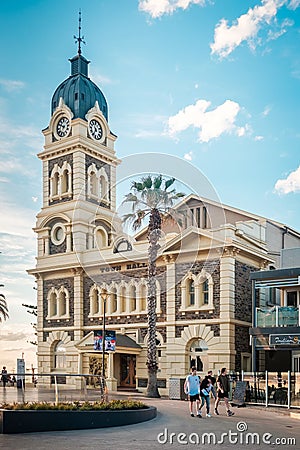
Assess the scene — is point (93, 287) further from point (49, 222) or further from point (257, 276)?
point (257, 276)

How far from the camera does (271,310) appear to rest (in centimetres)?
3403

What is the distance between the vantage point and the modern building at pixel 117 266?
3791 centimetres

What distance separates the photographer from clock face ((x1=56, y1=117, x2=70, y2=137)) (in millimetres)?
48594

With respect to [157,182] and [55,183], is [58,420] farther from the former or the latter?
[55,183]

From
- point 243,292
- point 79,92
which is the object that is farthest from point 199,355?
point 79,92

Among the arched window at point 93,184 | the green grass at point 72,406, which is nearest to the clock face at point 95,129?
the arched window at point 93,184

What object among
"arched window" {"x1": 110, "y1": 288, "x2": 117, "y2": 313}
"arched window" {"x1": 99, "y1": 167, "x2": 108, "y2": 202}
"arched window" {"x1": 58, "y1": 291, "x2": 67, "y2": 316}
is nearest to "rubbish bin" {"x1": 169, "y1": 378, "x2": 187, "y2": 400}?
"arched window" {"x1": 110, "y1": 288, "x2": 117, "y2": 313}

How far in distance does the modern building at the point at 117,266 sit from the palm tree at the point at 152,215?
223 cm

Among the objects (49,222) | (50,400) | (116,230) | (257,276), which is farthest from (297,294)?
(50,400)

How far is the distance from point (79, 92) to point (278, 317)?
79.9ft

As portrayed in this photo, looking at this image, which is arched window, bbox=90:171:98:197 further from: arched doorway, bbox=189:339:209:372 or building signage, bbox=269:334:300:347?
building signage, bbox=269:334:300:347

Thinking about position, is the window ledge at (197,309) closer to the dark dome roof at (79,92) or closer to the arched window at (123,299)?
the arched window at (123,299)

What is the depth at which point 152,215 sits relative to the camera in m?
35.6

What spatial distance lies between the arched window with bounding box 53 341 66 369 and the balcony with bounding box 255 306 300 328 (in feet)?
50.9
